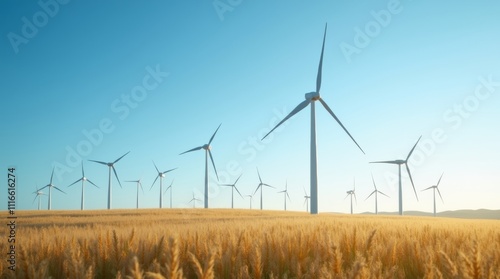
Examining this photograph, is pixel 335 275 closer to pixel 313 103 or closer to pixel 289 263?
pixel 289 263

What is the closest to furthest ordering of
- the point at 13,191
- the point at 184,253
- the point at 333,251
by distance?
1. the point at 333,251
2. the point at 184,253
3. the point at 13,191

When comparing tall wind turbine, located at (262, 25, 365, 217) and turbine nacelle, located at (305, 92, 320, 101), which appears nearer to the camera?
tall wind turbine, located at (262, 25, 365, 217)

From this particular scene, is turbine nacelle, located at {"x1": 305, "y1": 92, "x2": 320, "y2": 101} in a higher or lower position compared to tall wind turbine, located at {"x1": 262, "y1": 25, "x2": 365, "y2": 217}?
higher

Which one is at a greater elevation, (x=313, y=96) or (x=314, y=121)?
(x=313, y=96)

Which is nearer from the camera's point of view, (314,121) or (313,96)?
(314,121)

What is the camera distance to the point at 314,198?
42.8m

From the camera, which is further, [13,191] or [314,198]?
[314,198]

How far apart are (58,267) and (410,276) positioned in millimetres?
4602

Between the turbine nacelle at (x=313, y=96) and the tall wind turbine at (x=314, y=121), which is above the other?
the turbine nacelle at (x=313, y=96)

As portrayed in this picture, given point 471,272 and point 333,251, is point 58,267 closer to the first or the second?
point 333,251

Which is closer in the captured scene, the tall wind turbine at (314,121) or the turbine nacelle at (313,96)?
the tall wind turbine at (314,121)

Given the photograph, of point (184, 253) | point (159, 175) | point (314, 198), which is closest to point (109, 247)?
point (184, 253)

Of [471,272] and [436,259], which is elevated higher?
[471,272]

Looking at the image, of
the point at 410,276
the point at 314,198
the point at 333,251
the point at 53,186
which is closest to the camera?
the point at 333,251
